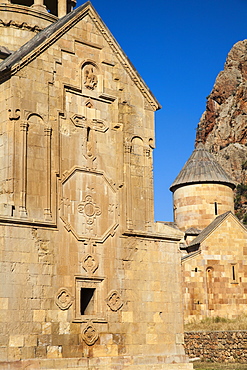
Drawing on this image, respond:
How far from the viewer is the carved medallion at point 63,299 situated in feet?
55.4

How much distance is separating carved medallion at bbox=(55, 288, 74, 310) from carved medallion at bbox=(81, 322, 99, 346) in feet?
3.00

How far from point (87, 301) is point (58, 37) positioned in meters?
8.22

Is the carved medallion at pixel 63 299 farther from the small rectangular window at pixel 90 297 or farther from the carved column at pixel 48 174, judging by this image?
the carved column at pixel 48 174

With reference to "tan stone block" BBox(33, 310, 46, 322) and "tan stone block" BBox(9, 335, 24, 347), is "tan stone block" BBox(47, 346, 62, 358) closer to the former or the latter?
"tan stone block" BBox(33, 310, 46, 322)

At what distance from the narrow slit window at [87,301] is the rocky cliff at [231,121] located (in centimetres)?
5678

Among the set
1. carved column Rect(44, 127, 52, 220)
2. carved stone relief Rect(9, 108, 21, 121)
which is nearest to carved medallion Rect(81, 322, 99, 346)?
carved column Rect(44, 127, 52, 220)

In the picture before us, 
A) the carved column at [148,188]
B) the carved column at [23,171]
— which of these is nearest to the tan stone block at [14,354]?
the carved column at [23,171]

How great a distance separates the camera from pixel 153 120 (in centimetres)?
2092

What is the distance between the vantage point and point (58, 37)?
18.6m

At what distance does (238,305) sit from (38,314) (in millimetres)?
18537

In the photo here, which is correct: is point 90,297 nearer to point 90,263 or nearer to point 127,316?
point 90,263

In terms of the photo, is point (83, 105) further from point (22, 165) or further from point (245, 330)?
point (245, 330)

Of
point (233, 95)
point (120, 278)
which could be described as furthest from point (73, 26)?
point (233, 95)

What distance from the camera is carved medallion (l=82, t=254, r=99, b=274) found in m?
17.7
